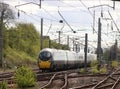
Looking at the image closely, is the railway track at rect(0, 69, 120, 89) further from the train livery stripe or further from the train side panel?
the train side panel

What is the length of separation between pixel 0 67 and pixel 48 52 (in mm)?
14155

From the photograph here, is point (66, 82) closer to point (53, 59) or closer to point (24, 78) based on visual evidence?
point (24, 78)

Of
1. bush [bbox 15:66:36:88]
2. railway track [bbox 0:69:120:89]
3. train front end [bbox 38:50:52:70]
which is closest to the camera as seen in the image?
bush [bbox 15:66:36:88]

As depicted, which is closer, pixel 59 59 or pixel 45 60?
pixel 45 60

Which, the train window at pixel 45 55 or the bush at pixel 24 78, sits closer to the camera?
the bush at pixel 24 78

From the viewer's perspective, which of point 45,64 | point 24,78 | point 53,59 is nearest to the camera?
point 24,78

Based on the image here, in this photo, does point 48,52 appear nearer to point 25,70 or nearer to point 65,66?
point 65,66

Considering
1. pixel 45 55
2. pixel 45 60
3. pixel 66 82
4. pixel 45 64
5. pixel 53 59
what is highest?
pixel 45 55

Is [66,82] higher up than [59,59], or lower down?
lower down

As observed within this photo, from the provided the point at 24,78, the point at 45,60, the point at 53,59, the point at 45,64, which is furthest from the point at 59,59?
the point at 24,78

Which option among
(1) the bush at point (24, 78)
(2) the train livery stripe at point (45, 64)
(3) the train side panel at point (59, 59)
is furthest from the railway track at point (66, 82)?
(3) the train side panel at point (59, 59)

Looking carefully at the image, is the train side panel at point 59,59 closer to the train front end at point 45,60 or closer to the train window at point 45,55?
the train front end at point 45,60

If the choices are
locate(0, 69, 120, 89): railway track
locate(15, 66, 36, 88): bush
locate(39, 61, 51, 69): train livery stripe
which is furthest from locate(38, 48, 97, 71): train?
locate(15, 66, 36, 88): bush

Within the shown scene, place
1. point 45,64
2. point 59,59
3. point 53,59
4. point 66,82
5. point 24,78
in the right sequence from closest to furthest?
point 24,78
point 66,82
point 45,64
point 53,59
point 59,59
